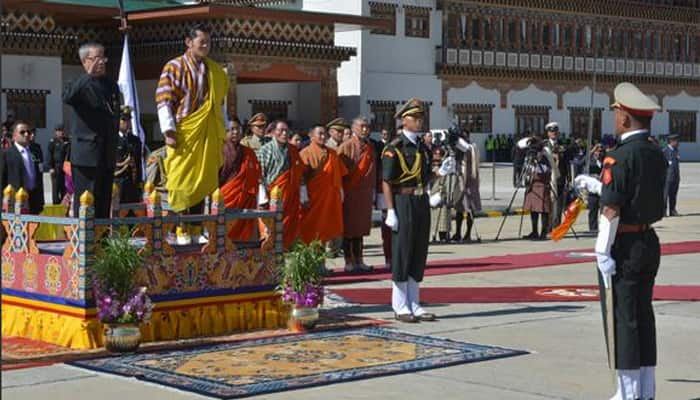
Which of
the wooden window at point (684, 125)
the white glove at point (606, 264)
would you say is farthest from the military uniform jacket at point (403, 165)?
the wooden window at point (684, 125)

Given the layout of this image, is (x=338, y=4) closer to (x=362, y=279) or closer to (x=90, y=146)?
(x=362, y=279)

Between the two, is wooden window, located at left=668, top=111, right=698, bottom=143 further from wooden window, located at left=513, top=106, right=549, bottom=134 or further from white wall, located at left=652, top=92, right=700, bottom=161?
wooden window, located at left=513, top=106, right=549, bottom=134

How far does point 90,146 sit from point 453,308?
12.2ft

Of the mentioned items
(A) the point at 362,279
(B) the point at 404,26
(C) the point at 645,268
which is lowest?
(A) the point at 362,279

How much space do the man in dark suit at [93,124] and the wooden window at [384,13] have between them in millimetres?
36418

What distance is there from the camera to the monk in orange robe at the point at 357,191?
15195mm

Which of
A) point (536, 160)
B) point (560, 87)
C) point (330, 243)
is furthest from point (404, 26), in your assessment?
point (330, 243)

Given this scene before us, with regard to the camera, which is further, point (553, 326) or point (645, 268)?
point (553, 326)

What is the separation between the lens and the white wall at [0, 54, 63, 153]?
35844mm

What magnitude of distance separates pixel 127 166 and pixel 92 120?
158 inches

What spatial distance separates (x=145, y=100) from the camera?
135 ft

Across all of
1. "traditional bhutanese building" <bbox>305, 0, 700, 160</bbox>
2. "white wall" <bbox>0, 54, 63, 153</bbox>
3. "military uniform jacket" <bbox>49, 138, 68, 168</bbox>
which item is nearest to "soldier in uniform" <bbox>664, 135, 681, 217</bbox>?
"military uniform jacket" <bbox>49, 138, 68, 168</bbox>

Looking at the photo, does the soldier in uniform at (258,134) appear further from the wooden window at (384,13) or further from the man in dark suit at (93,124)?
the wooden window at (384,13)

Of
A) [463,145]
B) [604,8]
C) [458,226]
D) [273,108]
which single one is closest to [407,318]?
[463,145]
